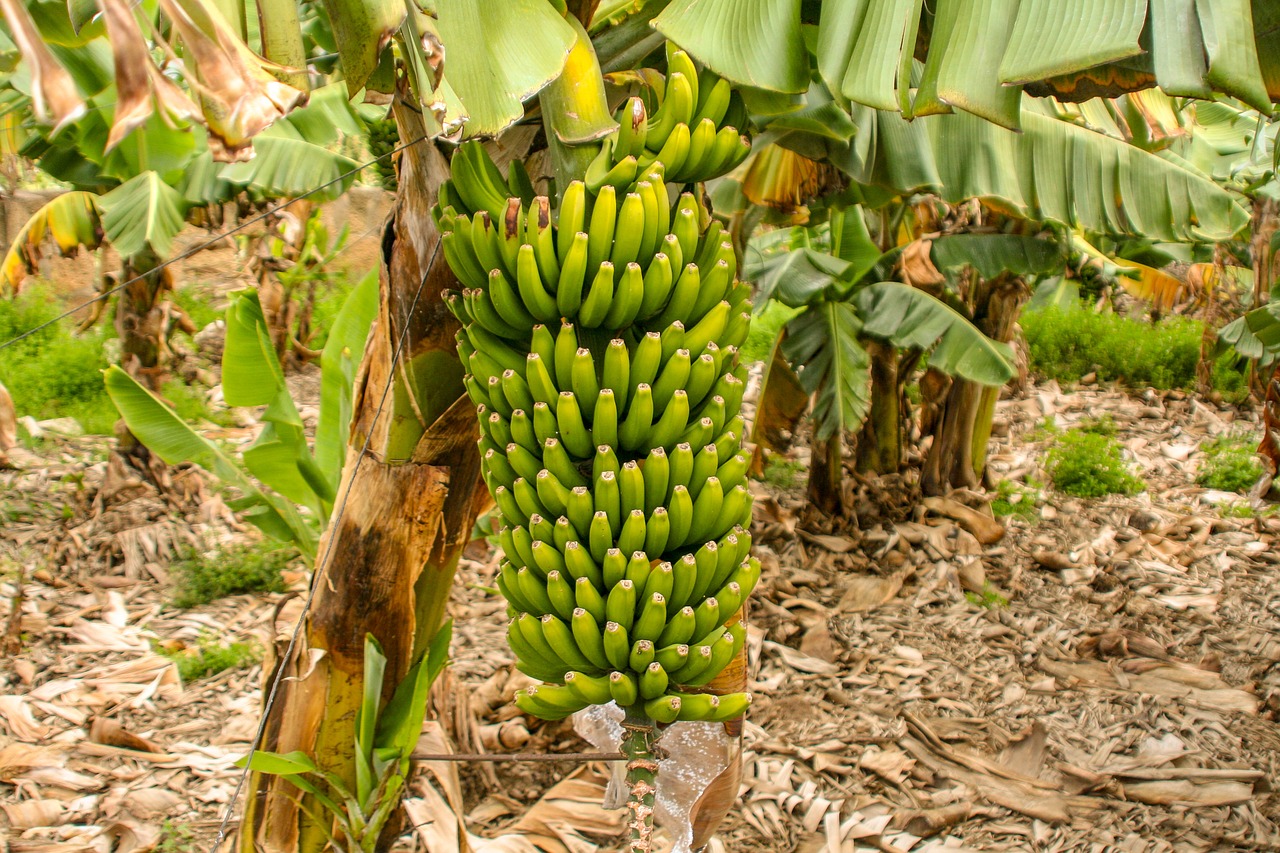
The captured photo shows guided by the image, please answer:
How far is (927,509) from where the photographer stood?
4906 millimetres

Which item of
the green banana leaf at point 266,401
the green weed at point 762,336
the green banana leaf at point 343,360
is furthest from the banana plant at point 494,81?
the green weed at point 762,336

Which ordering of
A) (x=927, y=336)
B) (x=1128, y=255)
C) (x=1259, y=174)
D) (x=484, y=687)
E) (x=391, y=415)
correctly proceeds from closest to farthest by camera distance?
(x=391, y=415), (x=484, y=687), (x=927, y=336), (x=1128, y=255), (x=1259, y=174)

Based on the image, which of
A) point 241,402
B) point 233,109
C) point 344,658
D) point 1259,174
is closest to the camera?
point 233,109

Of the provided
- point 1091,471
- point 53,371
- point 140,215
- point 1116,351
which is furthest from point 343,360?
point 1116,351

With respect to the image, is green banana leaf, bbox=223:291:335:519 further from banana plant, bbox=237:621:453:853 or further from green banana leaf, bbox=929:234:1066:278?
green banana leaf, bbox=929:234:1066:278

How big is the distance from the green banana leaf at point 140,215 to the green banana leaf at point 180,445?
148 centimetres

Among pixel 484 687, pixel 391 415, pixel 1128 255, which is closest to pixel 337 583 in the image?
pixel 391 415

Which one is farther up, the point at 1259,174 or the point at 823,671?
the point at 1259,174

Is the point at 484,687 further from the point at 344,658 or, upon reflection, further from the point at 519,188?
the point at 519,188

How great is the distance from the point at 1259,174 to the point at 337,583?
21.5 feet

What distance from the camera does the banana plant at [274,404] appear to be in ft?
7.85

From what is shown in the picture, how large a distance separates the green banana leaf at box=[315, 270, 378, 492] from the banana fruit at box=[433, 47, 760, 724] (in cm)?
103

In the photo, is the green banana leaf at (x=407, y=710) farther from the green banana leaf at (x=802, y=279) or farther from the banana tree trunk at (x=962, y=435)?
the banana tree trunk at (x=962, y=435)

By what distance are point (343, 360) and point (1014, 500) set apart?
4323mm
